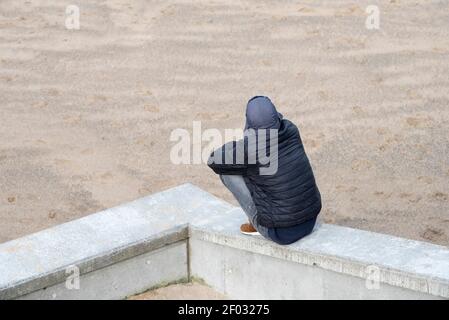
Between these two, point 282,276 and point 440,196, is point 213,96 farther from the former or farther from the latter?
point 282,276

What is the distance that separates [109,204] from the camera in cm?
833

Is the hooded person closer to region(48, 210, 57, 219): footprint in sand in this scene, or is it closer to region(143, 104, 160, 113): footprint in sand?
region(48, 210, 57, 219): footprint in sand

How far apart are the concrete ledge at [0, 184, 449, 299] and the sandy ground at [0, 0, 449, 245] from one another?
1.59 meters

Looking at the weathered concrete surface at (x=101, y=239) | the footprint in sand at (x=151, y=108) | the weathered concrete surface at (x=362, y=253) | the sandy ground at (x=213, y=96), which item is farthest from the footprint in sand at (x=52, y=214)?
the footprint in sand at (x=151, y=108)

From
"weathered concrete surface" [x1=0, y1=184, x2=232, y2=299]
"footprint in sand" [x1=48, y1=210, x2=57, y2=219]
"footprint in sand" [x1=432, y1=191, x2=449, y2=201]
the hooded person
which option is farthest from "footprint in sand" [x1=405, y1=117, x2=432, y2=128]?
the hooded person

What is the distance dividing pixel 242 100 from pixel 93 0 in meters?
3.59

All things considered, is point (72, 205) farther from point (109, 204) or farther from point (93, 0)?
point (93, 0)

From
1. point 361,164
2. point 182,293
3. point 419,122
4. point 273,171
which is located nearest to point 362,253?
point 273,171

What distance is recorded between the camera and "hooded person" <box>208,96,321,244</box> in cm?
603

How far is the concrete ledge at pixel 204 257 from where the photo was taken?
577 centimetres

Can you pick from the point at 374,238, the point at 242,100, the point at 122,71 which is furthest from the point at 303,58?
the point at 374,238

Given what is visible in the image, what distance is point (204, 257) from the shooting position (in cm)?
648

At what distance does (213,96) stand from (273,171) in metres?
4.45
